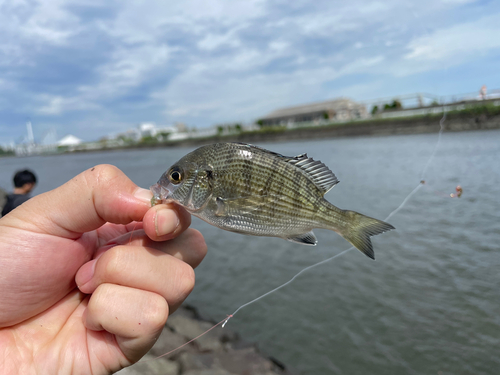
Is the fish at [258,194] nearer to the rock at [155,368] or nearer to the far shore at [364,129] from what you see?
the rock at [155,368]

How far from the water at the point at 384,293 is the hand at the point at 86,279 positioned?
13.2ft

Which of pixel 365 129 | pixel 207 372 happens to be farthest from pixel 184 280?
pixel 365 129

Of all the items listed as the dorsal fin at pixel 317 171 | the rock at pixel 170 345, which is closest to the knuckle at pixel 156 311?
the dorsal fin at pixel 317 171

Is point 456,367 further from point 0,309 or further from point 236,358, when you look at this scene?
point 0,309

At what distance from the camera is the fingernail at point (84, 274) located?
1.77m

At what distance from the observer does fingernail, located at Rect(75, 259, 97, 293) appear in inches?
69.6

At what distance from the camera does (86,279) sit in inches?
69.7

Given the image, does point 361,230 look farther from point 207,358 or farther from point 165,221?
point 207,358

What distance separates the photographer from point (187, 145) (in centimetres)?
4256

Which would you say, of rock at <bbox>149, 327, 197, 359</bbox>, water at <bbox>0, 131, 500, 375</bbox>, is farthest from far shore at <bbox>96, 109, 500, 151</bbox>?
rock at <bbox>149, 327, 197, 359</bbox>

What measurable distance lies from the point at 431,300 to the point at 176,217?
600cm

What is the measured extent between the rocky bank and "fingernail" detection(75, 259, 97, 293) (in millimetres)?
2862

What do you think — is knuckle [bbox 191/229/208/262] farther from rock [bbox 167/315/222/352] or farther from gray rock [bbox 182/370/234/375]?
rock [bbox 167/315/222/352]

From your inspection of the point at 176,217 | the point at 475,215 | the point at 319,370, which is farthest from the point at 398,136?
the point at 176,217
